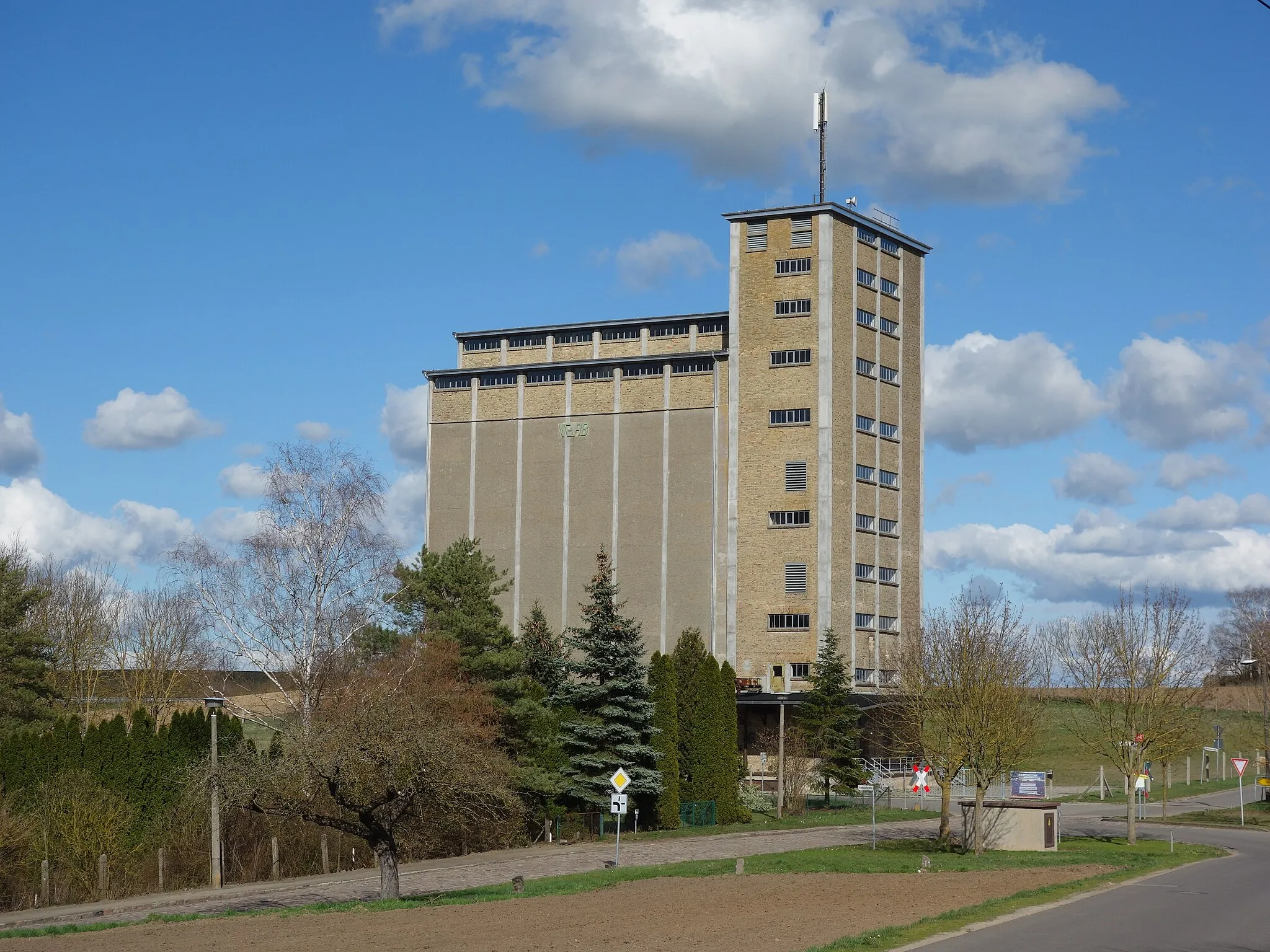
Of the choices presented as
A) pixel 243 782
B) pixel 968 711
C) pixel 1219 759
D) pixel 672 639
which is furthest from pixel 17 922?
pixel 1219 759

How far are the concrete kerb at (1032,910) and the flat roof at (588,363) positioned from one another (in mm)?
50491

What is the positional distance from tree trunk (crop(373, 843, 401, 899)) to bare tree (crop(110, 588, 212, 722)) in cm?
4004

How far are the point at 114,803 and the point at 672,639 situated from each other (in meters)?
49.1

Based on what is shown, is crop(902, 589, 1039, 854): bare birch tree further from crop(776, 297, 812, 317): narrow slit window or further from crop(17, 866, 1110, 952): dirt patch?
crop(776, 297, 812, 317): narrow slit window

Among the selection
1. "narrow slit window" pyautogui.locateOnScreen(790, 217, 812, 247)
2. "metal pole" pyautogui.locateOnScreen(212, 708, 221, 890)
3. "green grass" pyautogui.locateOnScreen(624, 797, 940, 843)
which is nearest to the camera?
"metal pole" pyautogui.locateOnScreen(212, 708, 221, 890)

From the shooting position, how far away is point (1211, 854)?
44.0 m

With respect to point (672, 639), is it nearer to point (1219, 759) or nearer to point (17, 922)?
point (1219, 759)

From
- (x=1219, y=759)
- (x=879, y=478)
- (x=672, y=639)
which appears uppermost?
(x=879, y=478)

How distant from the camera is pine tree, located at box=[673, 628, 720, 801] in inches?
2320

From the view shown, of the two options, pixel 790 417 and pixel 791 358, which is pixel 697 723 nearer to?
pixel 790 417

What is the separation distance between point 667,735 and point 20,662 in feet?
79.2

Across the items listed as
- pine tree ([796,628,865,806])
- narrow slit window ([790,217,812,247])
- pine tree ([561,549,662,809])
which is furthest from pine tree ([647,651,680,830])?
narrow slit window ([790,217,812,247])

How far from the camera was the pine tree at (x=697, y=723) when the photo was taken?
2320 inches

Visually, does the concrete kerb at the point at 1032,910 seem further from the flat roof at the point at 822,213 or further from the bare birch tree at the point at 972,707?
the flat roof at the point at 822,213
